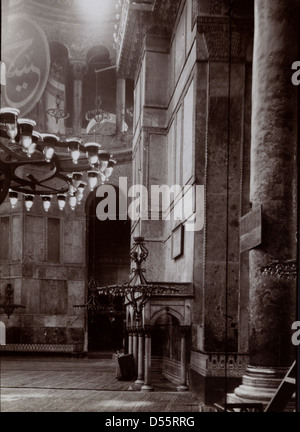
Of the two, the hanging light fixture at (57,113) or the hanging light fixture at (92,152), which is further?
the hanging light fixture at (57,113)

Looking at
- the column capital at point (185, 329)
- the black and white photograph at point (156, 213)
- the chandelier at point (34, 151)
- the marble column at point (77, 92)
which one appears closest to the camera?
the black and white photograph at point (156, 213)

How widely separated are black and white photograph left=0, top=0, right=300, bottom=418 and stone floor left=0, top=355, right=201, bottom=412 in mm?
62

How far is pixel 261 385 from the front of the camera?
6840mm

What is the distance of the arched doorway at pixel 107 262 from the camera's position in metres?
24.7

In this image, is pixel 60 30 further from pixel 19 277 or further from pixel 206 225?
pixel 206 225

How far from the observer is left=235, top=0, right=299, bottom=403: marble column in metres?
6.89

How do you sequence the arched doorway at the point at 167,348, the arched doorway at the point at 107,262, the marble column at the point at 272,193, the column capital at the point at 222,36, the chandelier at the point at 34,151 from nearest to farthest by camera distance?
the marble column at the point at 272,193 < the chandelier at the point at 34,151 < the column capital at the point at 222,36 < the arched doorway at the point at 167,348 < the arched doorway at the point at 107,262

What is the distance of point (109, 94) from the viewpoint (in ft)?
83.4

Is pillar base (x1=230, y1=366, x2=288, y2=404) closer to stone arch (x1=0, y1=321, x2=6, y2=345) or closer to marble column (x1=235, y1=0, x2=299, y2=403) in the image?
marble column (x1=235, y1=0, x2=299, y2=403)

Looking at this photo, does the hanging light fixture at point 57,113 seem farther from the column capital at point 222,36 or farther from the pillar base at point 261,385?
the pillar base at point 261,385

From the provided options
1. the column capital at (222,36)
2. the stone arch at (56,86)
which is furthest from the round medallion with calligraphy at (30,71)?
the stone arch at (56,86)

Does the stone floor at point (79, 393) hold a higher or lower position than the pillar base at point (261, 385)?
lower

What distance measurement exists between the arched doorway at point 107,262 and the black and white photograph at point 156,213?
0.25 feet
